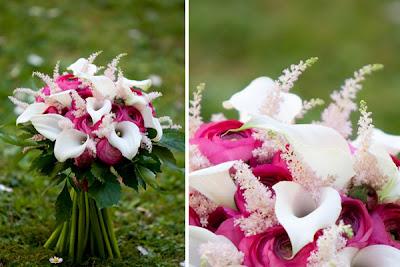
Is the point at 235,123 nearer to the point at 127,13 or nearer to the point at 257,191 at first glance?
the point at 257,191

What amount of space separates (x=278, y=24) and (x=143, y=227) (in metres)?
1.54

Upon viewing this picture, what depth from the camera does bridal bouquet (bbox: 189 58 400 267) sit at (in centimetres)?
89

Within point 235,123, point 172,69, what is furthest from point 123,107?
point 172,69

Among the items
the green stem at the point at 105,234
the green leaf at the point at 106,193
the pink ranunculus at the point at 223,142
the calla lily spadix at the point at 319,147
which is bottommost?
the green stem at the point at 105,234

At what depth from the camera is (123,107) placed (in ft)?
4.03

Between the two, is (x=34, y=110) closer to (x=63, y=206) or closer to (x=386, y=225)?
(x=63, y=206)

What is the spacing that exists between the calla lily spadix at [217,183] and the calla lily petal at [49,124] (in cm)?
28

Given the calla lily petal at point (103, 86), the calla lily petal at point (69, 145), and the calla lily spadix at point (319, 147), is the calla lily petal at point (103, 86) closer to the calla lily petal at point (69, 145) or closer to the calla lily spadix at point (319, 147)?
the calla lily petal at point (69, 145)

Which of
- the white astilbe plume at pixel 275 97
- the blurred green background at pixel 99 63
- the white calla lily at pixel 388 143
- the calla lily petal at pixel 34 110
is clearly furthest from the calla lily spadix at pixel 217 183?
the blurred green background at pixel 99 63

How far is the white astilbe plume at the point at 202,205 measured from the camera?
1.01 metres

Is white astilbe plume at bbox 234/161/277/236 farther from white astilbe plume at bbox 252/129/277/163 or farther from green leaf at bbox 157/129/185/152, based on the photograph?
green leaf at bbox 157/129/185/152

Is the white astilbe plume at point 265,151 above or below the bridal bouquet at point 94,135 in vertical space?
above

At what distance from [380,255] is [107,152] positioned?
46cm

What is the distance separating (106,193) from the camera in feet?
3.99
